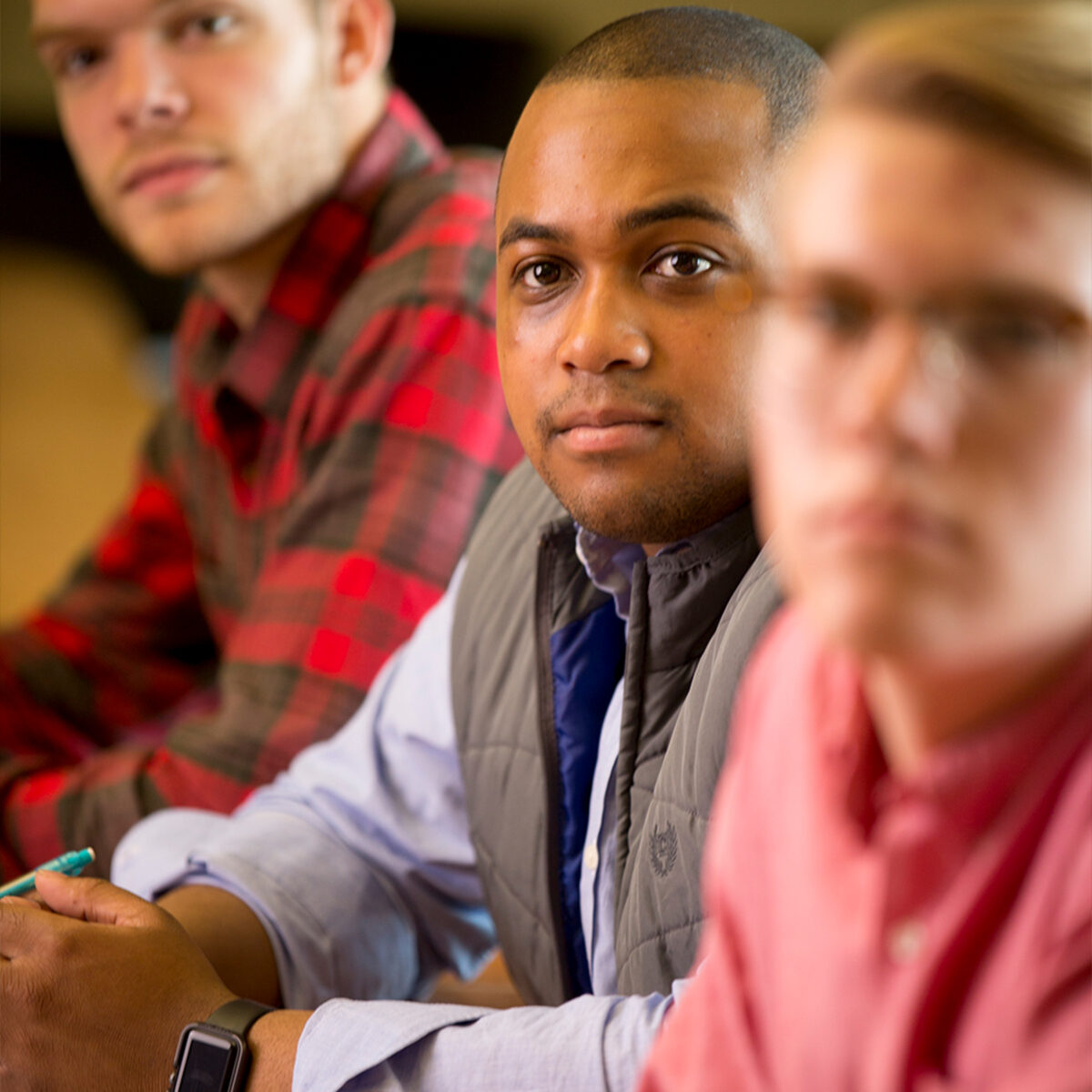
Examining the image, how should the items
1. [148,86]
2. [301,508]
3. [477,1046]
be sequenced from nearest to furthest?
[477,1046] < [301,508] < [148,86]

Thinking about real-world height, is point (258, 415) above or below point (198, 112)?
below

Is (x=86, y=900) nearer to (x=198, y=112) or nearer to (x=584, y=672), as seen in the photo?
(x=584, y=672)

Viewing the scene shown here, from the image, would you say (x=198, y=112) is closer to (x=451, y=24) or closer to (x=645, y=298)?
(x=645, y=298)

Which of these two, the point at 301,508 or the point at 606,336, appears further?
the point at 301,508

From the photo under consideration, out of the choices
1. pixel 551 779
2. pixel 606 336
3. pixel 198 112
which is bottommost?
pixel 551 779

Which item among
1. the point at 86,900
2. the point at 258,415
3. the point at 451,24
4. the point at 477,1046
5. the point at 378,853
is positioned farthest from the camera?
the point at 451,24

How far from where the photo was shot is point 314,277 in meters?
1.35

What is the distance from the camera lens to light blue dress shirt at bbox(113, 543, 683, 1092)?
784 millimetres

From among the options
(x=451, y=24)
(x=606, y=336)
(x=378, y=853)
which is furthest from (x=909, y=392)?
(x=451, y=24)

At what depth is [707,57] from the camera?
0.70 m

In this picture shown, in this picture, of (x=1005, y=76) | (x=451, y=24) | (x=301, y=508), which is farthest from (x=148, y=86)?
(x=451, y=24)

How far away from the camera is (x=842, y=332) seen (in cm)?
34

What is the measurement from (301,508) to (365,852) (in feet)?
1.14

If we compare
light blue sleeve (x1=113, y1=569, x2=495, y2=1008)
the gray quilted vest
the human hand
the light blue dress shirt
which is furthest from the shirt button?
light blue sleeve (x1=113, y1=569, x2=495, y2=1008)
